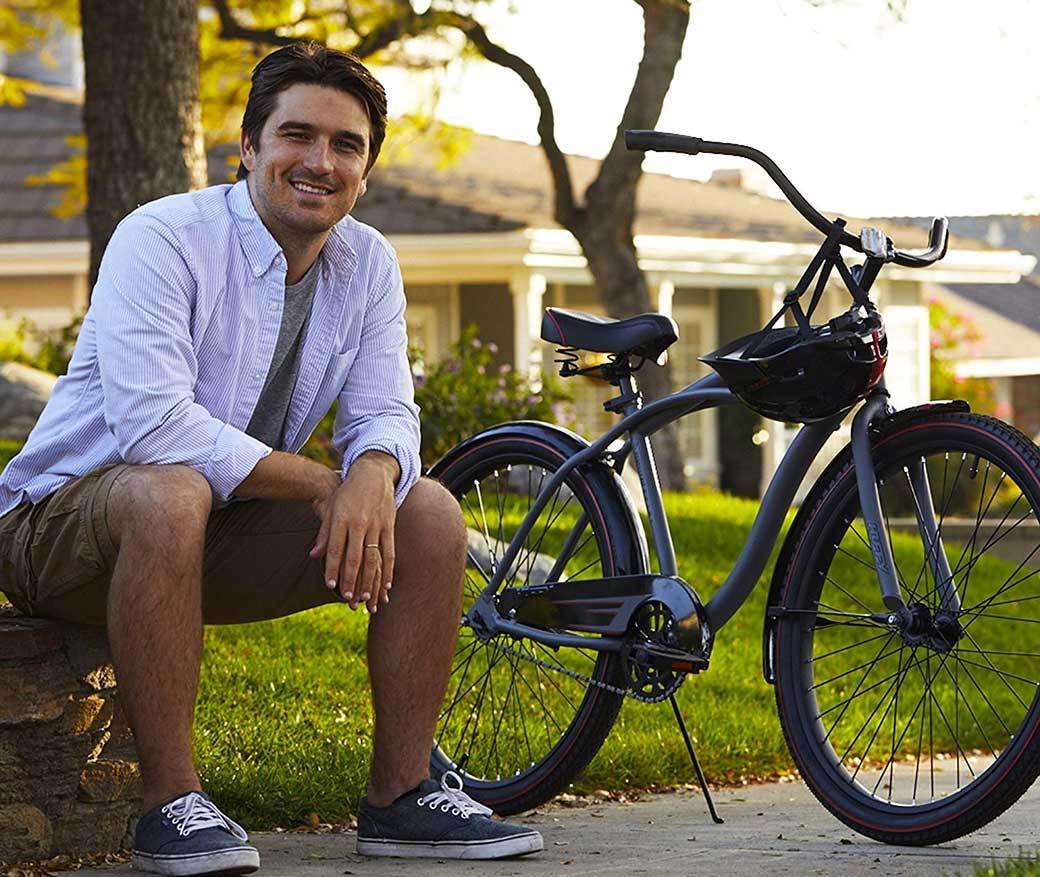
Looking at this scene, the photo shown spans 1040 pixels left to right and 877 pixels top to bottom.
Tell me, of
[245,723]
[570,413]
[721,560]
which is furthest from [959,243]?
[245,723]

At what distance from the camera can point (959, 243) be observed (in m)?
24.8

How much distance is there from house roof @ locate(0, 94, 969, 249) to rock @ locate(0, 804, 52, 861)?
1351cm

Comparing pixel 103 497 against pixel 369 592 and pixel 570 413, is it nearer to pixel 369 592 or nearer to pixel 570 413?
pixel 369 592

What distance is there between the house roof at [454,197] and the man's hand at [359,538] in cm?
1341

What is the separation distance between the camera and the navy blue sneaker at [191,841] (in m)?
3.27

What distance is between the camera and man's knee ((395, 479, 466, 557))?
12.1 ft

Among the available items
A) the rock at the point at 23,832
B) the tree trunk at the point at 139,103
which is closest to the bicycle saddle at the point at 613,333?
the rock at the point at 23,832

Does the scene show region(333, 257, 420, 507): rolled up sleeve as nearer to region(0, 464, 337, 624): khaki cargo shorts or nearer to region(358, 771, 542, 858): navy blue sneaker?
region(0, 464, 337, 624): khaki cargo shorts

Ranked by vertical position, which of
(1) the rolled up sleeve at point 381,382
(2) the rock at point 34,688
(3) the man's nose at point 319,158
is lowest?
(2) the rock at point 34,688

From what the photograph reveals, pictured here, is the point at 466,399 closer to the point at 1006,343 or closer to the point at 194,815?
the point at 194,815

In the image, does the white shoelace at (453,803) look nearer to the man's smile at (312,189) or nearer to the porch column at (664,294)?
the man's smile at (312,189)

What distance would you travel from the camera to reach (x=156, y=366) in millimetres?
3508

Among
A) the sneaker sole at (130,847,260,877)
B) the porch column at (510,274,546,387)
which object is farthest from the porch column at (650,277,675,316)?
the sneaker sole at (130,847,260,877)

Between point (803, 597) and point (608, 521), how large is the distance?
55 cm
